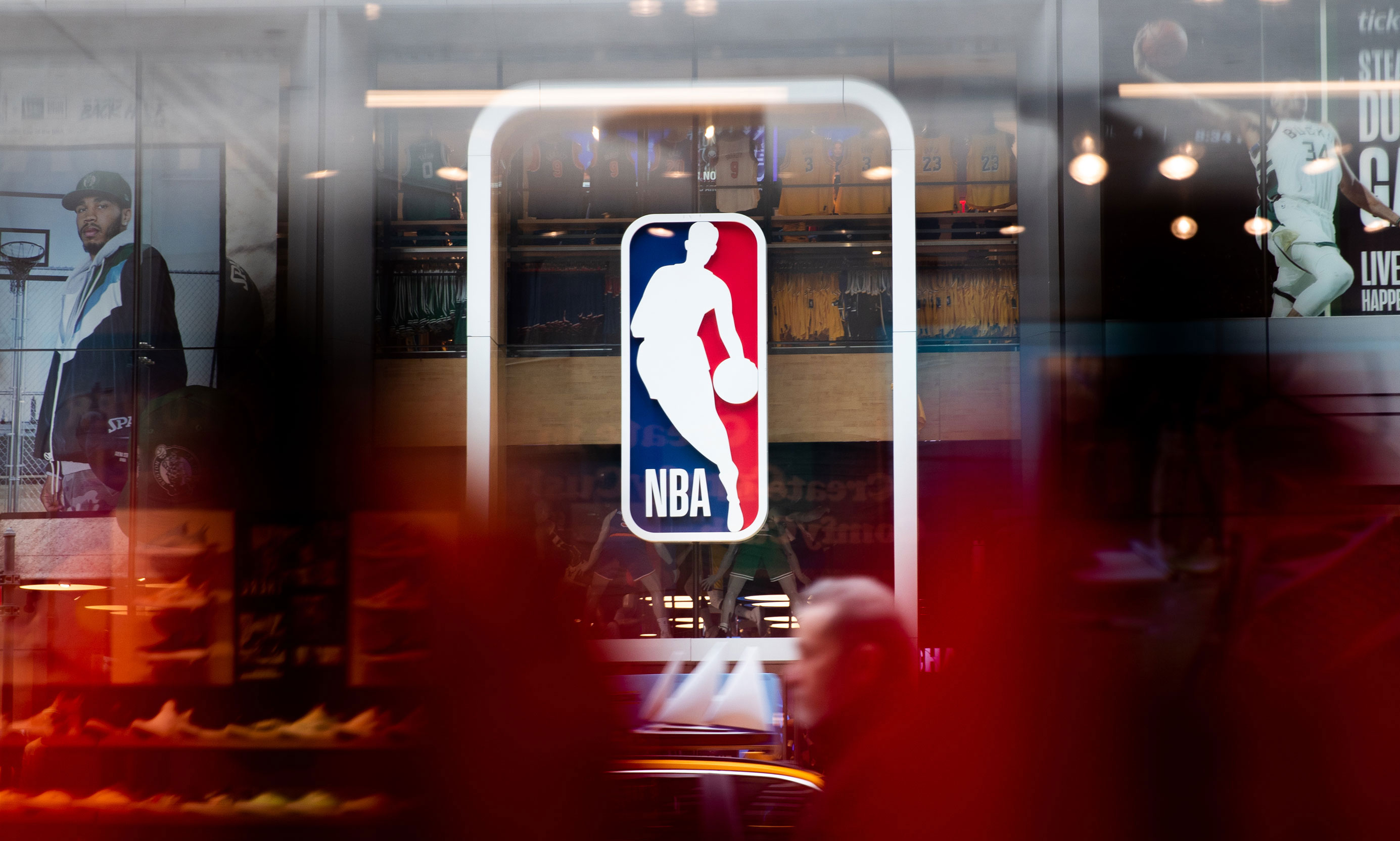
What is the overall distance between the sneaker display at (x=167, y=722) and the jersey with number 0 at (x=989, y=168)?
2.28m

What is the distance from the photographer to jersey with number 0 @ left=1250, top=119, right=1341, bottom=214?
1.82m

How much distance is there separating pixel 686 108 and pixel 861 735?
1.48 m

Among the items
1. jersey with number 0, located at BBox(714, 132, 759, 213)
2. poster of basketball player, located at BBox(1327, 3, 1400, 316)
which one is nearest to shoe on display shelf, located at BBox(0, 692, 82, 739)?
jersey with number 0, located at BBox(714, 132, 759, 213)

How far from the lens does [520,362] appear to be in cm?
314

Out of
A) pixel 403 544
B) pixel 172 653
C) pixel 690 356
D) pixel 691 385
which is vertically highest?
pixel 690 356

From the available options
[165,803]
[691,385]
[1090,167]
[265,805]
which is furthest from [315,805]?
[1090,167]

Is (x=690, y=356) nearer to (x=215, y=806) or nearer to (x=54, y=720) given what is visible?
(x=215, y=806)

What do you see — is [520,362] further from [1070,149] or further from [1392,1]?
[1392,1]

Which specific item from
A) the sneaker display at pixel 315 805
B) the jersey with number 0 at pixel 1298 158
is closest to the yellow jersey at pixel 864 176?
the jersey with number 0 at pixel 1298 158

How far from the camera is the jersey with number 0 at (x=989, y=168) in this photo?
7.02 ft

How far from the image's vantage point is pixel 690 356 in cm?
277

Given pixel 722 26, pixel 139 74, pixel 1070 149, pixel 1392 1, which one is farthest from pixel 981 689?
pixel 139 74

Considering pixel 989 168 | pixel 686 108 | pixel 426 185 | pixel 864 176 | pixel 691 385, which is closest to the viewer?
pixel 686 108

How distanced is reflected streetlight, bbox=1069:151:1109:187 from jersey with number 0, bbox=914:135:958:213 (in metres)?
0.39
